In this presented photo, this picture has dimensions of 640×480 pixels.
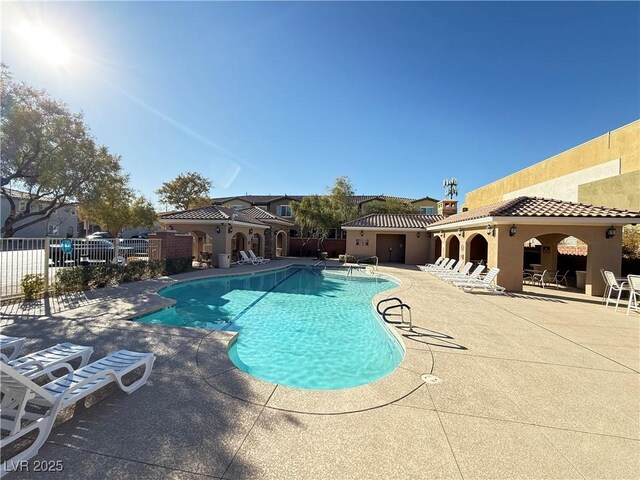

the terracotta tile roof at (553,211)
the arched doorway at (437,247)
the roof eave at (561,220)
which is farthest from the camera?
the arched doorway at (437,247)

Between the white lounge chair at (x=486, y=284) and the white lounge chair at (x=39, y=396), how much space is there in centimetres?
1335

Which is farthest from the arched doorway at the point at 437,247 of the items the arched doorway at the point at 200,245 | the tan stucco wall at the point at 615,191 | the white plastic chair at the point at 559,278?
the arched doorway at the point at 200,245

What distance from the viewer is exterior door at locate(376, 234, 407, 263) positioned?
28.4 metres

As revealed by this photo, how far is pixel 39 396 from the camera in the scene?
3.19 m

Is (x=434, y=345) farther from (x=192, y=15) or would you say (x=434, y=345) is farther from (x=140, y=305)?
(x=192, y=15)

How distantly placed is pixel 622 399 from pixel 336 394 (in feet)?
14.7

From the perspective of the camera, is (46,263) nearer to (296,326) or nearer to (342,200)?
(296,326)

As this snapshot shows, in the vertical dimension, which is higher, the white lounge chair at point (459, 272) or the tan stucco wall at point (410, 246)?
the tan stucco wall at point (410, 246)

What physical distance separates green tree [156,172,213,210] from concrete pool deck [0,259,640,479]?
3523 cm

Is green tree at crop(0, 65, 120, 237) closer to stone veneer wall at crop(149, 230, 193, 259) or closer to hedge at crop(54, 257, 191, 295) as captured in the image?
hedge at crop(54, 257, 191, 295)

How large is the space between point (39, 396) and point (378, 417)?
4.10 meters

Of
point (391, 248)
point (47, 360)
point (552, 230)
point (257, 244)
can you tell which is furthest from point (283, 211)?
point (47, 360)

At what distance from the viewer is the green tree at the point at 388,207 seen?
122 feet

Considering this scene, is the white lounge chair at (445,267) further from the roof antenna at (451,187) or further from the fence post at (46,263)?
the roof antenna at (451,187)
